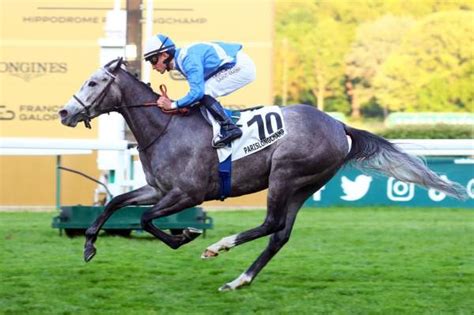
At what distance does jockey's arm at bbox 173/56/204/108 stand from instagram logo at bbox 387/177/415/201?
811 centimetres

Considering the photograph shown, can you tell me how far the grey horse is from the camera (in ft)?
20.3

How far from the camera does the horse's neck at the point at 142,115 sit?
20.8 ft

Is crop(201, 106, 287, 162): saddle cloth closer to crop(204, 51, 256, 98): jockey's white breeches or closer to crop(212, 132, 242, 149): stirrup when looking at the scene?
crop(212, 132, 242, 149): stirrup

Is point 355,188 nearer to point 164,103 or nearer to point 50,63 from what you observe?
point 50,63

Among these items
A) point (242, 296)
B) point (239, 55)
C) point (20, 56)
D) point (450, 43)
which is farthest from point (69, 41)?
point (450, 43)

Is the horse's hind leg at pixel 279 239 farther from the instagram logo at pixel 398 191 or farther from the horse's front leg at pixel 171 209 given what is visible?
the instagram logo at pixel 398 191

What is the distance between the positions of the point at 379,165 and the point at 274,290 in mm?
1159

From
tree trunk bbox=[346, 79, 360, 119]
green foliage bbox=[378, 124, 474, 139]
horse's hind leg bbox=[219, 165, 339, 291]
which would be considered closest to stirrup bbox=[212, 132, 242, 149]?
horse's hind leg bbox=[219, 165, 339, 291]

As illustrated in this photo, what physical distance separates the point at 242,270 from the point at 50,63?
7996 mm

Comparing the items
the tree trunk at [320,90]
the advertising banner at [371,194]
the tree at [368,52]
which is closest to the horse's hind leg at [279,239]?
the advertising banner at [371,194]

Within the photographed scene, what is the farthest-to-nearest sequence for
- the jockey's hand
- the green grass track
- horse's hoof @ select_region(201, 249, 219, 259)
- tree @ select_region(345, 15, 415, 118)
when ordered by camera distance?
tree @ select_region(345, 15, 415, 118) → the jockey's hand → horse's hoof @ select_region(201, 249, 219, 259) → the green grass track

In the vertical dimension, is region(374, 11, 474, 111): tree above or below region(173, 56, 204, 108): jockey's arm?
below

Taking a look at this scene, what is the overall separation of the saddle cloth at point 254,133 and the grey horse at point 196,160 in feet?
0.14

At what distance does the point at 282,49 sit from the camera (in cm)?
3844
